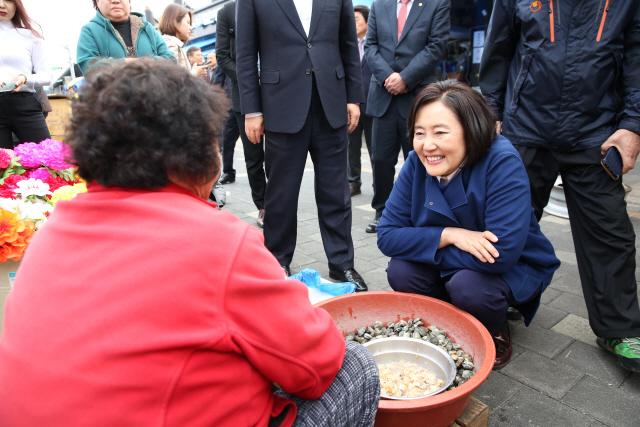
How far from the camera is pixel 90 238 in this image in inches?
33.7

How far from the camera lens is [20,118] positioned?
3592 mm

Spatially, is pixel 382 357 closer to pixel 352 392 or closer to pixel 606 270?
pixel 352 392

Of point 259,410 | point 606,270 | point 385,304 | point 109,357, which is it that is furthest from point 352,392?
point 606,270

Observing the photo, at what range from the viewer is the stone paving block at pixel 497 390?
1.83m

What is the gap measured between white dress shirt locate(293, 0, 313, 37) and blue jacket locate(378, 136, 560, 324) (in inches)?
47.3

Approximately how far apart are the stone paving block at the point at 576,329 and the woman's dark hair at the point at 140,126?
2.16m

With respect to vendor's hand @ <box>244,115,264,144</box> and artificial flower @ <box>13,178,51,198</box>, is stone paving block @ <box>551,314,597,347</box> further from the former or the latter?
artificial flower @ <box>13,178,51,198</box>

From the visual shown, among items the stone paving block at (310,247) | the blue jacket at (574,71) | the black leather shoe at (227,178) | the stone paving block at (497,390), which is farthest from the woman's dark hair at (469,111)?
the black leather shoe at (227,178)

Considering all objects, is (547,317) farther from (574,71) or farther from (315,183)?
(315,183)

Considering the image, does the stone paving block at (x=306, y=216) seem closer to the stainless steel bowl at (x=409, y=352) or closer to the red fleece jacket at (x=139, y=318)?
the stainless steel bowl at (x=409, y=352)

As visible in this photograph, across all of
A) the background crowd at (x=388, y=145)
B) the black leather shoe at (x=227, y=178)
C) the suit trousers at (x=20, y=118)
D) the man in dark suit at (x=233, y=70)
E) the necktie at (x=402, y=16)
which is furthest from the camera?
the black leather shoe at (x=227, y=178)

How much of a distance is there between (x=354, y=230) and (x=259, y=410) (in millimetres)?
3194

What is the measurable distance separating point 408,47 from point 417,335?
8.71 ft

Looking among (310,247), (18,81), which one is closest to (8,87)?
(18,81)
